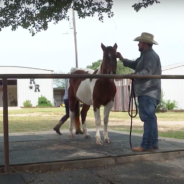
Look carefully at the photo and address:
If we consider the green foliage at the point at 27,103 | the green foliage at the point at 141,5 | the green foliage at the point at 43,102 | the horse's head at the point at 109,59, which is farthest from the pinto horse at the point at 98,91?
the green foliage at the point at 43,102

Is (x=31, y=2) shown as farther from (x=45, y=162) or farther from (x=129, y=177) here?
(x=129, y=177)

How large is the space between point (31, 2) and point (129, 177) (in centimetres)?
562

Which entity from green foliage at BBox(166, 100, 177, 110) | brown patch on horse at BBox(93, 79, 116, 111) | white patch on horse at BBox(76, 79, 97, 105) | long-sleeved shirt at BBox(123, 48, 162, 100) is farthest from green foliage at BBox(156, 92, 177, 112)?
long-sleeved shirt at BBox(123, 48, 162, 100)

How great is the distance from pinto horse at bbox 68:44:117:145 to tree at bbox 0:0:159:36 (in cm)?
187

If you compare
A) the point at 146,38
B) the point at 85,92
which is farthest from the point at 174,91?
the point at 146,38

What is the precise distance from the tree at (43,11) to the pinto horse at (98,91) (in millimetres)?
1870

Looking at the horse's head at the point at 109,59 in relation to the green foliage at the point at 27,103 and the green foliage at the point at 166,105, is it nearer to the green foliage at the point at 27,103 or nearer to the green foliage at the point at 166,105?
the green foliage at the point at 166,105

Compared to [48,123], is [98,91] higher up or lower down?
higher up

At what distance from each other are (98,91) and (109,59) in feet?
2.31

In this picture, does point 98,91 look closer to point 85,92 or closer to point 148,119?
point 85,92

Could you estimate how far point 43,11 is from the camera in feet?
24.6

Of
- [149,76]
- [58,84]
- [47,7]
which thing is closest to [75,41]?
[47,7]

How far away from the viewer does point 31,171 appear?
341 centimetres

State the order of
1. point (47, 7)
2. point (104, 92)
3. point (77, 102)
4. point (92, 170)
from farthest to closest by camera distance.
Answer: point (47, 7)
point (77, 102)
point (104, 92)
point (92, 170)
